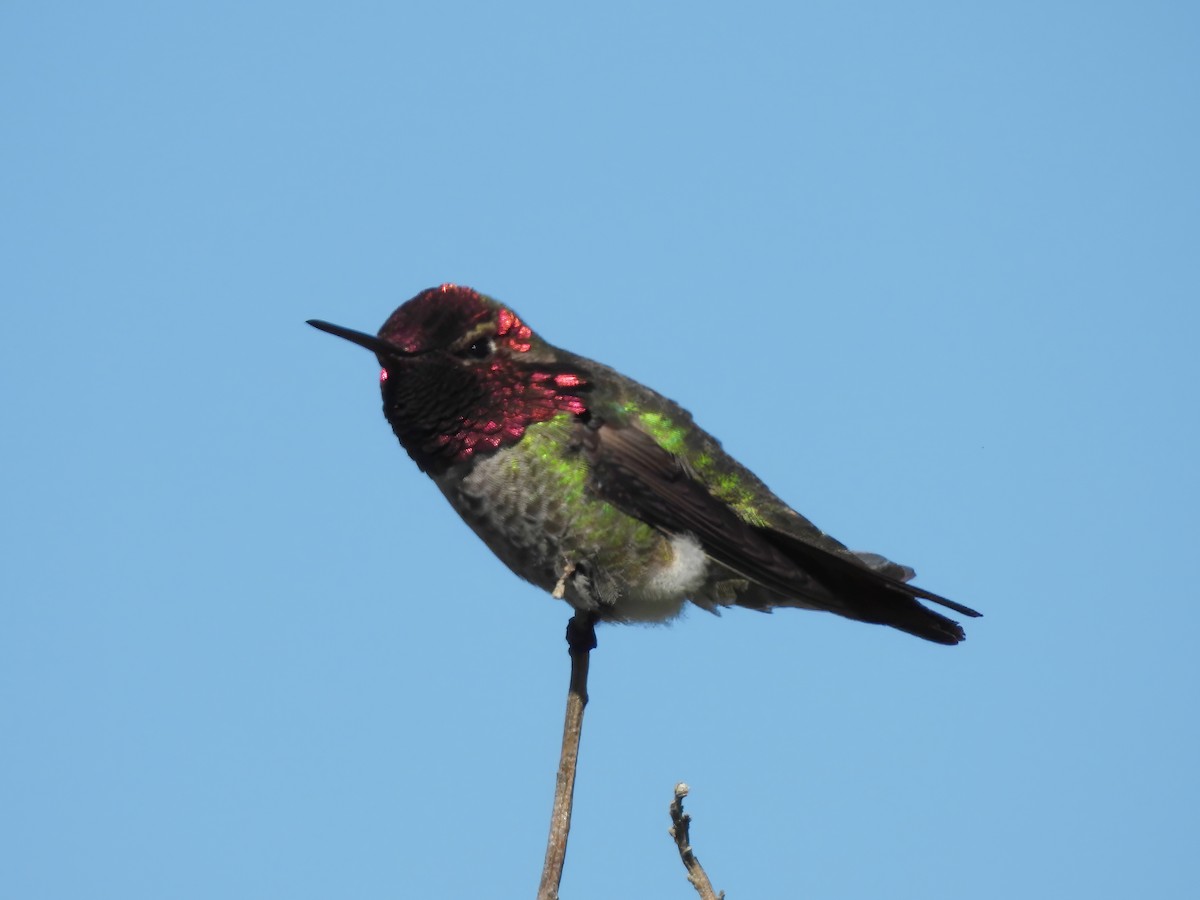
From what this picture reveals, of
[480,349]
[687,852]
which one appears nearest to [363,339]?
[480,349]

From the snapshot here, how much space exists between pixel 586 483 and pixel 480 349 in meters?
0.63

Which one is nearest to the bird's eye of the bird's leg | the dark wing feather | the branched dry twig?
the dark wing feather

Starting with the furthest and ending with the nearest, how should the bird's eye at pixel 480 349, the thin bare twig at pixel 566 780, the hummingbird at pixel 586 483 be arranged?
the bird's eye at pixel 480 349 → the hummingbird at pixel 586 483 → the thin bare twig at pixel 566 780

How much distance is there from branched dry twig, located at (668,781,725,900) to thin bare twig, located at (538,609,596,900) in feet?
1.02

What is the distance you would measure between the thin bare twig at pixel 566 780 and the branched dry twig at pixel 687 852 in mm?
310

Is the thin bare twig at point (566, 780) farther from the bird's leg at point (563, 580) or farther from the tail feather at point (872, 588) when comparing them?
the tail feather at point (872, 588)

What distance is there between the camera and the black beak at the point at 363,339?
189 inches

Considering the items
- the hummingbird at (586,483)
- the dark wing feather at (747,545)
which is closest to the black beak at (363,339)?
the hummingbird at (586,483)

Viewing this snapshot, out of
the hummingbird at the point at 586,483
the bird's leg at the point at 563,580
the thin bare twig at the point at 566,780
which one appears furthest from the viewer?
the hummingbird at the point at 586,483

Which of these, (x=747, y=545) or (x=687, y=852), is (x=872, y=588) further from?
(x=687, y=852)

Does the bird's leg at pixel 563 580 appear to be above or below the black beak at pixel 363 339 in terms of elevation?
below

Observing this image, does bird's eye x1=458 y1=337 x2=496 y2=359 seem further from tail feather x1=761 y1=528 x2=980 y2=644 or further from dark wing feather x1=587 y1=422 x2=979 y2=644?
tail feather x1=761 y1=528 x2=980 y2=644

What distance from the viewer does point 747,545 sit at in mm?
5184

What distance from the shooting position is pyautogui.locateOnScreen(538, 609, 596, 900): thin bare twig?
410 cm
